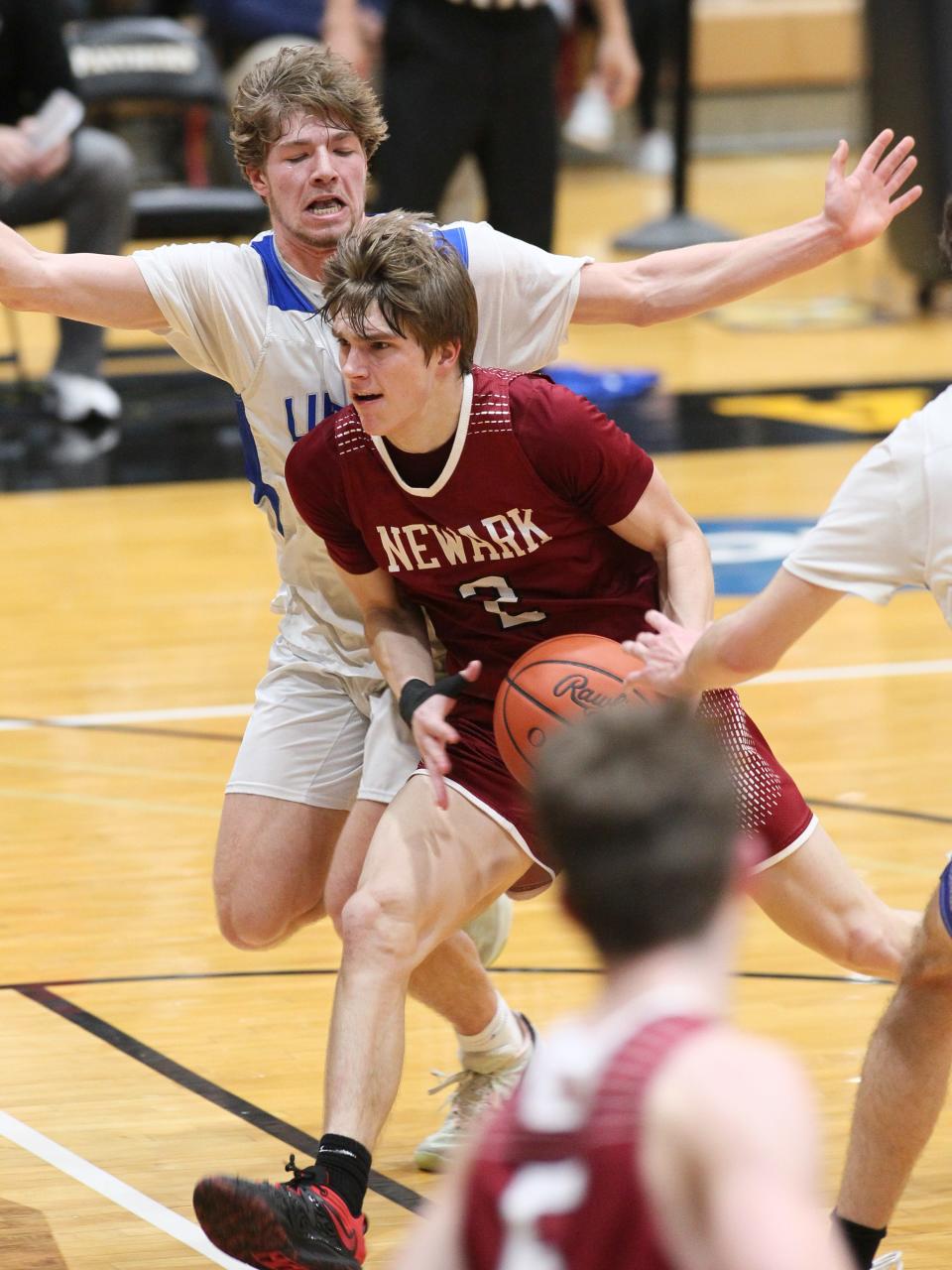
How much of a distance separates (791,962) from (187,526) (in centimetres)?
454

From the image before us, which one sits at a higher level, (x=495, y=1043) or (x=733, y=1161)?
(x=733, y=1161)

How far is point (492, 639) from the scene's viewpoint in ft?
13.0

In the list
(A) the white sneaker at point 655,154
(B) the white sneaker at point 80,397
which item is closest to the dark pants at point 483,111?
(B) the white sneaker at point 80,397

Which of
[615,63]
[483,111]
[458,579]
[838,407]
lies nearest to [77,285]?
[458,579]

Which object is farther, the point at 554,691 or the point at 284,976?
the point at 284,976

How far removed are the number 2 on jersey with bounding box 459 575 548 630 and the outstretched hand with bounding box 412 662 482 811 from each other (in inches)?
6.5

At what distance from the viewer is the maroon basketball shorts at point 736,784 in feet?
12.4

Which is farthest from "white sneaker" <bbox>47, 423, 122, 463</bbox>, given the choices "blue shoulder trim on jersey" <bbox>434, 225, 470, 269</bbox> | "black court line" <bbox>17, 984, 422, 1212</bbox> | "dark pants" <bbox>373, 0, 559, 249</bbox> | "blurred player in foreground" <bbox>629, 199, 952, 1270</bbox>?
"blurred player in foreground" <bbox>629, 199, 952, 1270</bbox>

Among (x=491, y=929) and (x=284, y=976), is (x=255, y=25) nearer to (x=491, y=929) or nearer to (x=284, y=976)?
(x=284, y=976)

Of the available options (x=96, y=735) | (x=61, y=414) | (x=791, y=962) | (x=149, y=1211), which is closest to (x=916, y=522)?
(x=149, y=1211)

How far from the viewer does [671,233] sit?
14.1 m

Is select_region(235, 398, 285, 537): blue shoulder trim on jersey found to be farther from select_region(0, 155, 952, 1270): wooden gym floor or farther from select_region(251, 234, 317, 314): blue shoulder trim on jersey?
select_region(0, 155, 952, 1270): wooden gym floor

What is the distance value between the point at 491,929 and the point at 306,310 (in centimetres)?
123

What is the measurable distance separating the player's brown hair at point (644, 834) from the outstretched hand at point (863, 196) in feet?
7.88
